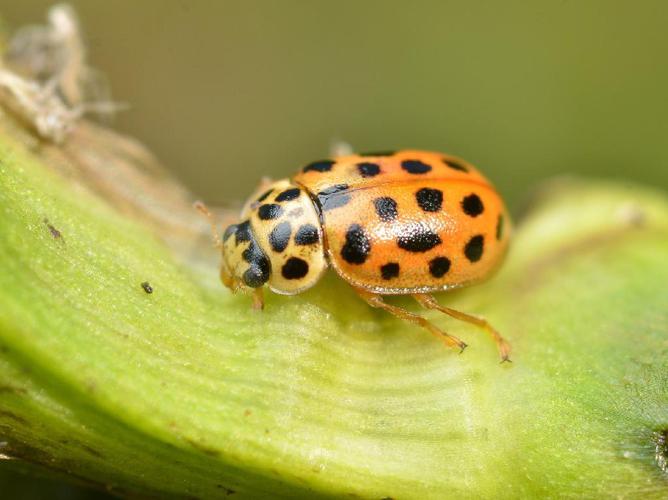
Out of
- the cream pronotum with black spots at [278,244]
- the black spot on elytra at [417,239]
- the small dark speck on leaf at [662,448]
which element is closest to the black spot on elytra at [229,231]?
the cream pronotum with black spots at [278,244]

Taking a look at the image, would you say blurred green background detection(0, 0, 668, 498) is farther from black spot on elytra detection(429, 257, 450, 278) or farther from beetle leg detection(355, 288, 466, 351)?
beetle leg detection(355, 288, 466, 351)

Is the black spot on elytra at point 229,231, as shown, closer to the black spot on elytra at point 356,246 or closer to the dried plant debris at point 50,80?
the black spot on elytra at point 356,246

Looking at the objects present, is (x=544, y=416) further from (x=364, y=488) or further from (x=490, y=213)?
(x=490, y=213)

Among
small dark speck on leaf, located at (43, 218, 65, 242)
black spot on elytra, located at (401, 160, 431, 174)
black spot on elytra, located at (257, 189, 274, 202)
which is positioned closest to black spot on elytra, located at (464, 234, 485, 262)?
black spot on elytra, located at (401, 160, 431, 174)

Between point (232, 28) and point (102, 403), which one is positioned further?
point (232, 28)

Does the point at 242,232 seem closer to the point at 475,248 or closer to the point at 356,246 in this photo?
the point at 356,246

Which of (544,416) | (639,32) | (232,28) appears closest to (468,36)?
(639,32)

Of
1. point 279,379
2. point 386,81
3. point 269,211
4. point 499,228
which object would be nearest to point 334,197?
point 269,211
